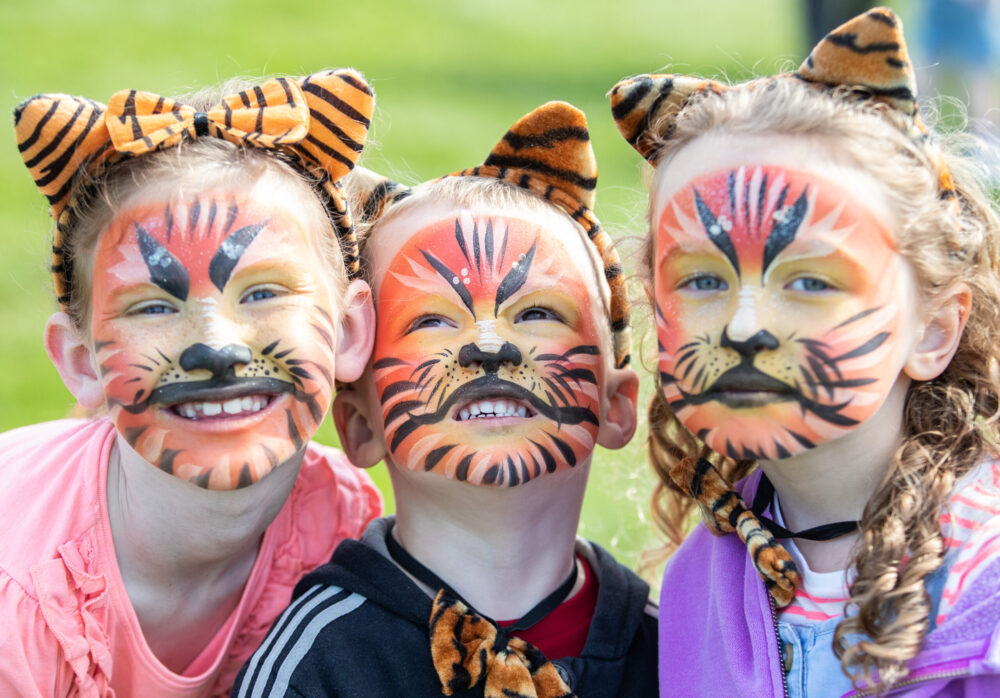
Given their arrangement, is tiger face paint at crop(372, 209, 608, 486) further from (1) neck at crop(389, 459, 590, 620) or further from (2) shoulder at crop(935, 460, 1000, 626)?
(2) shoulder at crop(935, 460, 1000, 626)

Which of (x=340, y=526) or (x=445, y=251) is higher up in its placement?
(x=445, y=251)

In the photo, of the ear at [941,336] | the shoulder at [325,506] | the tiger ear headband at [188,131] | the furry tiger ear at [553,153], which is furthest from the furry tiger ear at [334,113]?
the ear at [941,336]

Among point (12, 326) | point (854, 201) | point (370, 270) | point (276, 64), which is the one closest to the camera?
point (854, 201)

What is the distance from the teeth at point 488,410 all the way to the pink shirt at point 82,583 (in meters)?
0.74

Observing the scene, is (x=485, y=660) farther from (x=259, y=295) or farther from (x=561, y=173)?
(x=561, y=173)

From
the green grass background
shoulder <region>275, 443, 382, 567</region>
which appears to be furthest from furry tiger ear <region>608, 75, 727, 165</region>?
the green grass background

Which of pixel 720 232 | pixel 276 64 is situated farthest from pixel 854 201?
pixel 276 64

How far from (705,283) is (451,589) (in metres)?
0.94

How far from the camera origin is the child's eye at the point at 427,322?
8.61ft

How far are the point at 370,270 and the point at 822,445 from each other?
1135mm

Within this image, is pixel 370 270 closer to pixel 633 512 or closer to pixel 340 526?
pixel 340 526

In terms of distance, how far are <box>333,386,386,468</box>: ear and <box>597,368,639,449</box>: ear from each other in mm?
545

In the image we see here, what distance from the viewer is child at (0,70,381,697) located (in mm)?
2418

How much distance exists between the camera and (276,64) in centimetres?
1063
